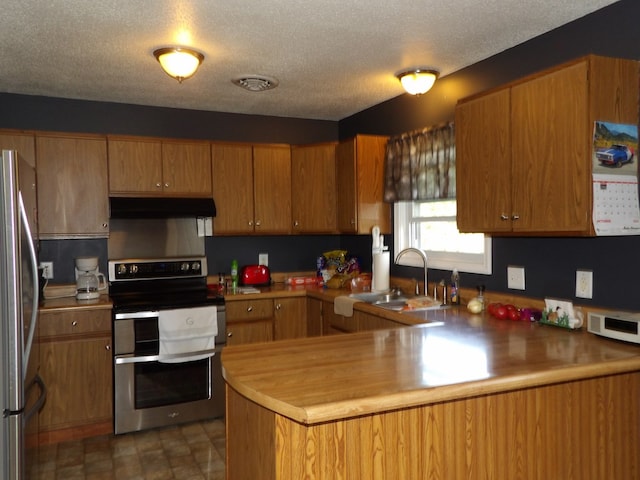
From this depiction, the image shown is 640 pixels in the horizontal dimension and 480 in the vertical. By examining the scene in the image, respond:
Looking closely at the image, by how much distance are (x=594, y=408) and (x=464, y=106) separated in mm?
1642

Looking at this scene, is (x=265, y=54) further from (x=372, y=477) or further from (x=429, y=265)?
(x=372, y=477)

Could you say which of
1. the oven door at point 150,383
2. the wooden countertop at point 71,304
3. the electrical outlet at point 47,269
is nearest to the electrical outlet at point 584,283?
the oven door at point 150,383

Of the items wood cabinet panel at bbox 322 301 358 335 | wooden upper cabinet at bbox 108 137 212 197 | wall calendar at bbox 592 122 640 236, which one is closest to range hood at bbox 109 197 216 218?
wooden upper cabinet at bbox 108 137 212 197

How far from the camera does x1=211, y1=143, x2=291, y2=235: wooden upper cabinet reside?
423 cm

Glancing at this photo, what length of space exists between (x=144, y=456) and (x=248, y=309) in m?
1.25

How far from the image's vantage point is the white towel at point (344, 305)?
3533 millimetres

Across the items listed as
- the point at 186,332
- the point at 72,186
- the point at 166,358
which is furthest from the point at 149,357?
the point at 72,186

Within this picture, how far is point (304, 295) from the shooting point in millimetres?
4188

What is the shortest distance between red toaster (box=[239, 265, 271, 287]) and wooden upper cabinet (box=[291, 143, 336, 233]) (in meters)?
0.45

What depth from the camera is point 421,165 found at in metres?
3.62

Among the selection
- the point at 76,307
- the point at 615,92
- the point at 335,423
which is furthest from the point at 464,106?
the point at 76,307

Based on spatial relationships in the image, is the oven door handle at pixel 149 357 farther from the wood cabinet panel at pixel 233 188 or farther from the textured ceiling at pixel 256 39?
the textured ceiling at pixel 256 39

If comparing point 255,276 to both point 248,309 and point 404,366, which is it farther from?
point 404,366

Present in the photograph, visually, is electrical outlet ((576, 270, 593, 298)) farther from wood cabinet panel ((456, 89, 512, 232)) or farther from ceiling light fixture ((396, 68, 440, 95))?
ceiling light fixture ((396, 68, 440, 95))
